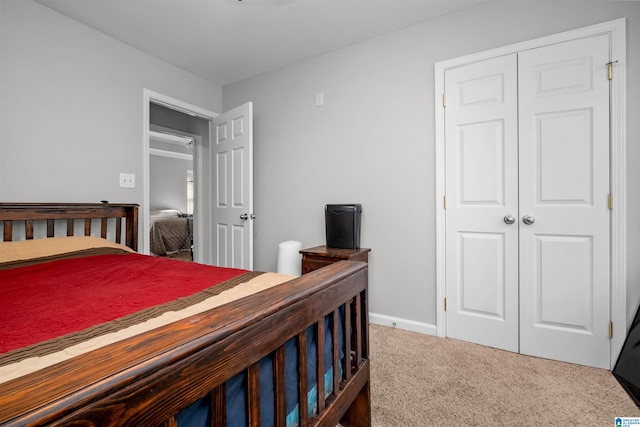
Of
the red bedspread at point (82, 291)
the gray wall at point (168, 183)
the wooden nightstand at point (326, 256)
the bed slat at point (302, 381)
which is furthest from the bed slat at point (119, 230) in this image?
the gray wall at point (168, 183)

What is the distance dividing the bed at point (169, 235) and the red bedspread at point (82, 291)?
4.04 meters

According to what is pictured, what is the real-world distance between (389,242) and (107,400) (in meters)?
2.27

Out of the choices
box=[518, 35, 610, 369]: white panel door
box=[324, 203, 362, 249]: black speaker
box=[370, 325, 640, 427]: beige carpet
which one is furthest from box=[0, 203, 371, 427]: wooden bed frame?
box=[518, 35, 610, 369]: white panel door

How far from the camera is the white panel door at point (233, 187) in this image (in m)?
2.94

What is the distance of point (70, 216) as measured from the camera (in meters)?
2.08

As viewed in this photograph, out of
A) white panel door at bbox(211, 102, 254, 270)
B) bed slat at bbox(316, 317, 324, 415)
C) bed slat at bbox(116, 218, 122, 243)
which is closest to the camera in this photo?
bed slat at bbox(316, 317, 324, 415)

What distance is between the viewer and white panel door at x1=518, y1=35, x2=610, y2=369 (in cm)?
176

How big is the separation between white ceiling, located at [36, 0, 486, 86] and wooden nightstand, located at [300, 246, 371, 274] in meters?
1.84

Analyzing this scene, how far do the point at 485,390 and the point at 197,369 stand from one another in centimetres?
168

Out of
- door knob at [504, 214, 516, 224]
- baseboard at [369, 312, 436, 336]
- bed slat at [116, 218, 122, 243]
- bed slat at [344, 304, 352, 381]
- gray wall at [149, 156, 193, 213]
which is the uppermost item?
gray wall at [149, 156, 193, 213]

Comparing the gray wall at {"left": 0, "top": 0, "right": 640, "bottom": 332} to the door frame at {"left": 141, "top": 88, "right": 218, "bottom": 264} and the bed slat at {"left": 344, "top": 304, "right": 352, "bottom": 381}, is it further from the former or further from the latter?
the bed slat at {"left": 344, "top": 304, "right": 352, "bottom": 381}

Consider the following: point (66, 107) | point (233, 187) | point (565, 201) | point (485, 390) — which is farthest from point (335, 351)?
point (66, 107)

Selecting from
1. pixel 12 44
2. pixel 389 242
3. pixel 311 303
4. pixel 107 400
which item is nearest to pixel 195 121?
pixel 12 44

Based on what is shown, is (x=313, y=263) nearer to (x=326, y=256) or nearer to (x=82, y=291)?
(x=326, y=256)
